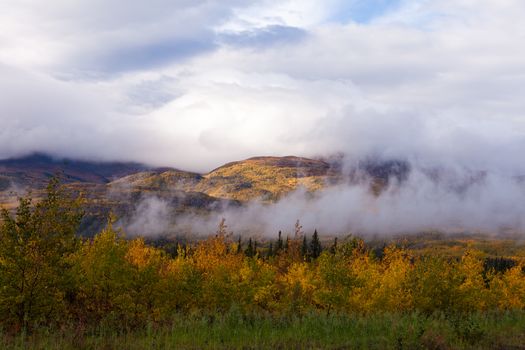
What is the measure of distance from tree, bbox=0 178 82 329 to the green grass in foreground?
394cm

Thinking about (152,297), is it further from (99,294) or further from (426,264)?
(426,264)

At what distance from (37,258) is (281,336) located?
28.8ft

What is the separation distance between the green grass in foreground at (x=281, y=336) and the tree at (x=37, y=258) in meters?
3.94

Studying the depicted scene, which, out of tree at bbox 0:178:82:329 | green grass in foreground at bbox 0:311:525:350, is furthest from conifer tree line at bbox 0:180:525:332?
green grass in foreground at bbox 0:311:525:350

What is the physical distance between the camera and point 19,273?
48.2ft

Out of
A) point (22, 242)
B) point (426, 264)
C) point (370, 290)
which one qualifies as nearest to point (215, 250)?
point (370, 290)

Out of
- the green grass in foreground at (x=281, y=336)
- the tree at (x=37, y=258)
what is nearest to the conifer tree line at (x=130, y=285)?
the tree at (x=37, y=258)

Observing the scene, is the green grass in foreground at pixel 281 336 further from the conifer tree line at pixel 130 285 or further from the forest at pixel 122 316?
the conifer tree line at pixel 130 285

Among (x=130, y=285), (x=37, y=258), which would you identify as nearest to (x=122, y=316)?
(x=37, y=258)

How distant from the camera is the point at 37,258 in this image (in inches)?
579

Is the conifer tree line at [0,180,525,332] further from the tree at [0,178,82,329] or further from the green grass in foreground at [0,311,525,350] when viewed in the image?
the green grass in foreground at [0,311,525,350]

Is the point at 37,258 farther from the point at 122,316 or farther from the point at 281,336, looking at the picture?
the point at 281,336

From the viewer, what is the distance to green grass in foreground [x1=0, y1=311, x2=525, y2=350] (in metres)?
9.96

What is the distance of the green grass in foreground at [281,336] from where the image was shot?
9961 millimetres
